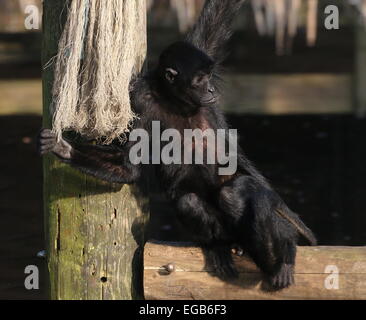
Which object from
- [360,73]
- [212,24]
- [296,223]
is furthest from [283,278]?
[360,73]

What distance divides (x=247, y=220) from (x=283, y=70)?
297 inches

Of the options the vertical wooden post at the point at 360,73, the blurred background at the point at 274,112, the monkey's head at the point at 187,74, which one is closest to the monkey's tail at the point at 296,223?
the monkey's head at the point at 187,74

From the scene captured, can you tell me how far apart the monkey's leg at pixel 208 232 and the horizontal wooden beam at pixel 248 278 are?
51 mm

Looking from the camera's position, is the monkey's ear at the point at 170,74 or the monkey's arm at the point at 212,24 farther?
the monkey's arm at the point at 212,24

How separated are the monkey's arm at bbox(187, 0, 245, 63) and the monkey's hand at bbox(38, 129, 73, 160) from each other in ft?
3.49

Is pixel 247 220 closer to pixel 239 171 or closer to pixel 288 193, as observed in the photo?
pixel 239 171

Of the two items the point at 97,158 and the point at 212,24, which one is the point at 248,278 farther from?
the point at 212,24

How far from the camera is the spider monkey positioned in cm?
473

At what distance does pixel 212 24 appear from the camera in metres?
5.14

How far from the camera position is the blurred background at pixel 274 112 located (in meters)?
8.09

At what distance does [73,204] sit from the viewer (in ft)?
15.5

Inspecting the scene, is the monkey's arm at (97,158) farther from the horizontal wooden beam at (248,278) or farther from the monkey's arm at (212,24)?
the monkey's arm at (212,24)

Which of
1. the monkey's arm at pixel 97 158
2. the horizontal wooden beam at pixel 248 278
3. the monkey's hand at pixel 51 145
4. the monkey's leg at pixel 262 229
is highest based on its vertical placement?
the monkey's hand at pixel 51 145
